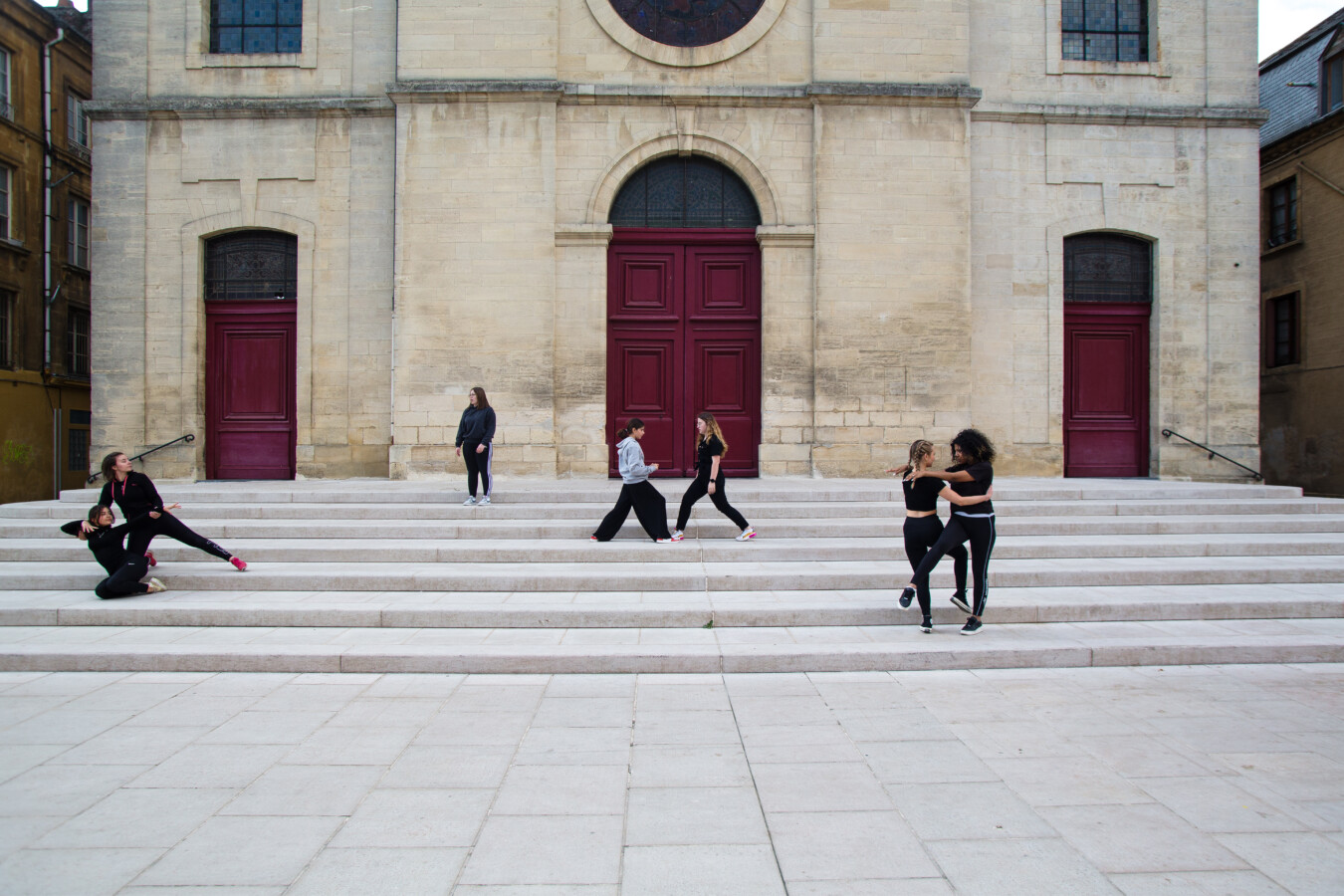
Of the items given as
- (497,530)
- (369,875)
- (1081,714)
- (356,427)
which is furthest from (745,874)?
(356,427)

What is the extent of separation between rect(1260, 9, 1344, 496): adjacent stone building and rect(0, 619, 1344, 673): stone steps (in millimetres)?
14367

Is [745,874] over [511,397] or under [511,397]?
under

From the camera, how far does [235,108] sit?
13.6m

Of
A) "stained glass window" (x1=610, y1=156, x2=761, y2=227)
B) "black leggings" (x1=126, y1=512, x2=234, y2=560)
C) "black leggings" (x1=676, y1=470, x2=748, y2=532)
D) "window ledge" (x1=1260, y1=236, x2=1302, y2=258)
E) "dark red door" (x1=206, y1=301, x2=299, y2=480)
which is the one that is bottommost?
→ "black leggings" (x1=126, y1=512, x2=234, y2=560)

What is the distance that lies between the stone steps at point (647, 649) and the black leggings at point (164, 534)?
1.03m

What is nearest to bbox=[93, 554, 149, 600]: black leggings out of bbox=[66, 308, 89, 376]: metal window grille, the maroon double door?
the maroon double door

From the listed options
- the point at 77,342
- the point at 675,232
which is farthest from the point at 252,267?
the point at 77,342

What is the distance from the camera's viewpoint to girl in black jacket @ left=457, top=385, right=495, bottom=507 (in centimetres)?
1033

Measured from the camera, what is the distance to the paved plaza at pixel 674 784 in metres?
3.20

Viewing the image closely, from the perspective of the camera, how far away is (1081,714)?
5.04 metres

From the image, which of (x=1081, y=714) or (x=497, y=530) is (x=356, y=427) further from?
(x=1081, y=714)

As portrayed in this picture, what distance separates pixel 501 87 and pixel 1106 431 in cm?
1194

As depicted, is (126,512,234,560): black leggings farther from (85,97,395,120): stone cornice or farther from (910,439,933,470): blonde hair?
(85,97,395,120): stone cornice

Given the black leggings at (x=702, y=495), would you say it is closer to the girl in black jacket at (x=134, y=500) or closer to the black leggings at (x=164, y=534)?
the black leggings at (x=164, y=534)
